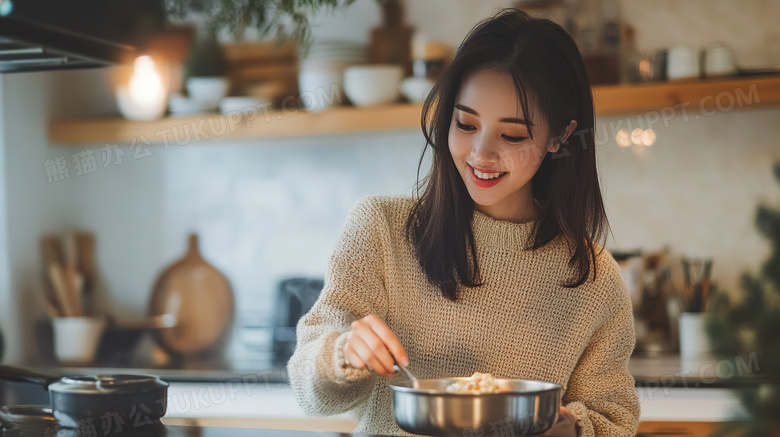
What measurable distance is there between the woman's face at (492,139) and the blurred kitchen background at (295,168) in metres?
1.48

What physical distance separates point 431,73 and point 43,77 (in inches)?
60.7

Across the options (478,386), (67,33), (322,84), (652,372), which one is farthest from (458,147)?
(322,84)

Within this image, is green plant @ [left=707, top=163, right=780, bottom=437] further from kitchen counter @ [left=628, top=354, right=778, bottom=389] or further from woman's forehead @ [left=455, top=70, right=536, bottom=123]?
woman's forehead @ [left=455, top=70, right=536, bottom=123]

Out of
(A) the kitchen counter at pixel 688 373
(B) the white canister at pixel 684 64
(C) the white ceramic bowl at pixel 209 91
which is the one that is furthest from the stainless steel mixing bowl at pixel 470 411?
(C) the white ceramic bowl at pixel 209 91

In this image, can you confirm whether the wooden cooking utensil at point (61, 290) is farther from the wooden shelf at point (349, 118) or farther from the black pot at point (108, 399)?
the black pot at point (108, 399)

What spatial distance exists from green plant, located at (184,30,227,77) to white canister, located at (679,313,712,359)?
1931 mm

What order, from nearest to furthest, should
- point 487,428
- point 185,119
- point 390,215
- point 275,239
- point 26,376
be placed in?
point 487,428
point 26,376
point 390,215
point 185,119
point 275,239

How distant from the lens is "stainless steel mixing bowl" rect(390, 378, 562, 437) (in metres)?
1.00

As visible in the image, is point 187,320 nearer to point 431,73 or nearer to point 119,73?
point 119,73

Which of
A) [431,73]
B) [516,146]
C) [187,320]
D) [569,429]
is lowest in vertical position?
[187,320]

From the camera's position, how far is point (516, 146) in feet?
4.29

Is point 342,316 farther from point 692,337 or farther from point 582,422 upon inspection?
point 692,337

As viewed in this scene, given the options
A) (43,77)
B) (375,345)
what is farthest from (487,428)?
(43,77)

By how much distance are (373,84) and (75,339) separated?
1.43m
